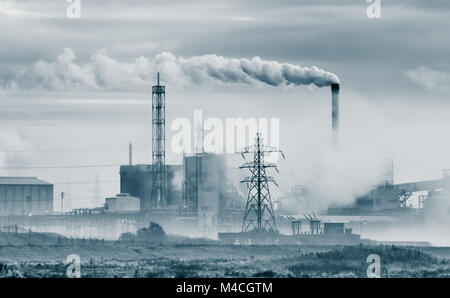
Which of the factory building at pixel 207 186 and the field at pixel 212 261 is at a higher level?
the factory building at pixel 207 186

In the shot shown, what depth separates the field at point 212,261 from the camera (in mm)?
58188

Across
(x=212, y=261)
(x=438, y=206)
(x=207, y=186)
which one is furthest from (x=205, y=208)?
(x=212, y=261)

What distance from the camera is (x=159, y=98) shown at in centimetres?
11019

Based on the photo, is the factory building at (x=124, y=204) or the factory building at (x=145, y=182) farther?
the factory building at (x=145, y=182)

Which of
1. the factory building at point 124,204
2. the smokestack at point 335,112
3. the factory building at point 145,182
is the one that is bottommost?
the factory building at point 124,204

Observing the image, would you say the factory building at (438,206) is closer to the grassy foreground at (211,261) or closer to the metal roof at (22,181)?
the grassy foreground at (211,261)

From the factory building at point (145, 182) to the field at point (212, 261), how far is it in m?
37.7

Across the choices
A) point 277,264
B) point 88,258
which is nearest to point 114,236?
point 88,258

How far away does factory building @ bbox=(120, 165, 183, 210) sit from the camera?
433 feet

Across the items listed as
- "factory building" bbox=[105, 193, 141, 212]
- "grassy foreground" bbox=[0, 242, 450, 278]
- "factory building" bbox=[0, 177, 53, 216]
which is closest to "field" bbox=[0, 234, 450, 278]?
"grassy foreground" bbox=[0, 242, 450, 278]

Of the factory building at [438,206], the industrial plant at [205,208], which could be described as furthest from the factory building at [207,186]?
the factory building at [438,206]

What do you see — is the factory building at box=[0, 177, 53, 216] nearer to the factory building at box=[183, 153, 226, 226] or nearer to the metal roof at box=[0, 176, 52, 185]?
the metal roof at box=[0, 176, 52, 185]
